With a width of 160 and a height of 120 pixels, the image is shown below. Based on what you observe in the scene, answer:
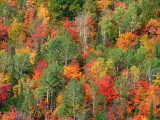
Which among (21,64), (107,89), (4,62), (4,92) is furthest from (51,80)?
(4,62)

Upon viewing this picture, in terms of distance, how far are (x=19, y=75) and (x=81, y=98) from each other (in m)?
17.9

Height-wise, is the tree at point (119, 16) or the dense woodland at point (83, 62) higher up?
the tree at point (119, 16)

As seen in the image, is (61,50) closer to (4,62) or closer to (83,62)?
(83,62)

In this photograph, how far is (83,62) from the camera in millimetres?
95312

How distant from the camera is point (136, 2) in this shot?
104938mm

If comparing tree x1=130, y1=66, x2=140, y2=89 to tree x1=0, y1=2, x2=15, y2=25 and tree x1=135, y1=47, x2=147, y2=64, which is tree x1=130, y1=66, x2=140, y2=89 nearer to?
tree x1=135, y1=47, x2=147, y2=64

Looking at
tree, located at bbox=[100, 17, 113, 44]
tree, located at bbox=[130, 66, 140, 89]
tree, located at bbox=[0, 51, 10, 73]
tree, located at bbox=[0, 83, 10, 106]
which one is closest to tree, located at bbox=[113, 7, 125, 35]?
tree, located at bbox=[100, 17, 113, 44]

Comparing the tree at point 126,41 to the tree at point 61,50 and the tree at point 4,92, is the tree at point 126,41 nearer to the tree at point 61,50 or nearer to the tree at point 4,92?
the tree at point 61,50

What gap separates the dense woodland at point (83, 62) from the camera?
8269 cm

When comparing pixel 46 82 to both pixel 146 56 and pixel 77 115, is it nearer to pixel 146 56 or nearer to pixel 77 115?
pixel 77 115

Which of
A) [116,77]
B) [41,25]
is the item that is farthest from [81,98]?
[41,25]

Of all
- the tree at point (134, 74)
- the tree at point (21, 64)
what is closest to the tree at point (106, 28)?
the tree at point (134, 74)

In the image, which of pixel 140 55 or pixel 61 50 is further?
pixel 61 50

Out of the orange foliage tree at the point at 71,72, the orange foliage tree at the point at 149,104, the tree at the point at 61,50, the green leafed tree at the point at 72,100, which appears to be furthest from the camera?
the tree at the point at 61,50
